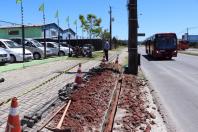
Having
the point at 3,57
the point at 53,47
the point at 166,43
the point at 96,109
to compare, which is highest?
the point at 166,43

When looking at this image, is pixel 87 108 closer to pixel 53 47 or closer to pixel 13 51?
pixel 13 51

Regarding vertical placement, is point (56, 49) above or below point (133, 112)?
above

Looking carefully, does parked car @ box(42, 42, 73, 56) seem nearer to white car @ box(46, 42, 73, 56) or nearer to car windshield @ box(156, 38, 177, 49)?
white car @ box(46, 42, 73, 56)

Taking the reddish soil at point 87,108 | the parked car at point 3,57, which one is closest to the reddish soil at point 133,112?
the reddish soil at point 87,108

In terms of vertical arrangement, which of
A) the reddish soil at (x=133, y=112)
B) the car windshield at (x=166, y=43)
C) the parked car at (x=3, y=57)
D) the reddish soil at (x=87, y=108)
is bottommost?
the reddish soil at (x=133, y=112)

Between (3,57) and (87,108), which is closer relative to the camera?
(87,108)

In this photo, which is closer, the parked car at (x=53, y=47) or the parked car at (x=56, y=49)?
the parked car at (x=53, y=47)

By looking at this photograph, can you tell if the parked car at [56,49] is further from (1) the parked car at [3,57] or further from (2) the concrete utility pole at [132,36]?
(2) the concrete utility pole at [132,36]

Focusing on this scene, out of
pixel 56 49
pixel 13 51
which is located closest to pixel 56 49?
pixel 56 49

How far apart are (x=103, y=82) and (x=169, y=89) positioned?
253 centimetres

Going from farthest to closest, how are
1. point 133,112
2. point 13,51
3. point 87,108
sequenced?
point 13,51, point 133,112, point 87,108

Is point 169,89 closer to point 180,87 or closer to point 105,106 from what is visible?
point 180,87

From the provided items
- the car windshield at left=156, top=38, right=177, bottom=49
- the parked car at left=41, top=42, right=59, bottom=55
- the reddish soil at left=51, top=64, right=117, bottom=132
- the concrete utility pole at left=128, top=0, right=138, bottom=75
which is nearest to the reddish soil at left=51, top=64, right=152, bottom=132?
the reddish soil at left=51, top=64, right=117, bottom=132

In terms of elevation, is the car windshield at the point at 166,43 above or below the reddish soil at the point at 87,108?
above
